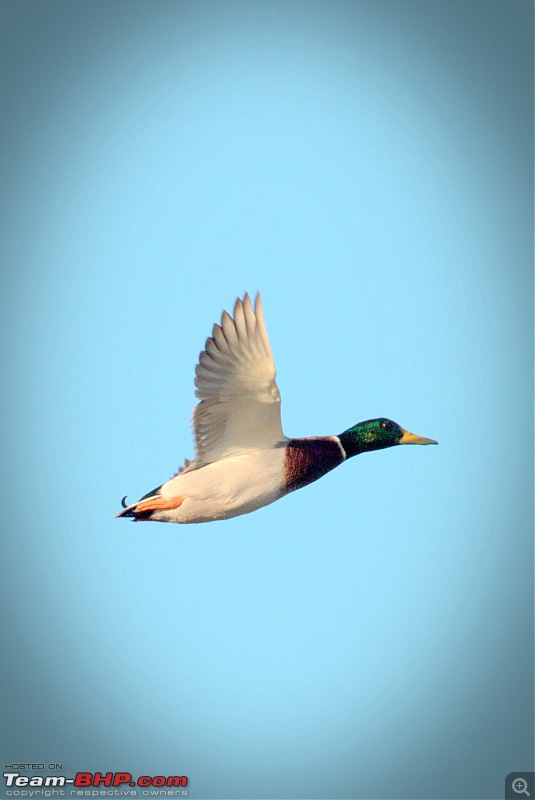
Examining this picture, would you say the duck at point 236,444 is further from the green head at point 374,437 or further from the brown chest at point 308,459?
the green head at point 374,437

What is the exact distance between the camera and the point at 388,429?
7609 mm

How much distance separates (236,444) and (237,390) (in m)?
0.39

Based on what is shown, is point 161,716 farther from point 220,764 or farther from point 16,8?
point 16,8

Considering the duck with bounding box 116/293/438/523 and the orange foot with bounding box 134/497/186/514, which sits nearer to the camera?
the duck with bounding box 116/293/438/523

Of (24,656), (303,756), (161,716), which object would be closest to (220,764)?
(303,756)

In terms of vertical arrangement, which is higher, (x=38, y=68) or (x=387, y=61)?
(x=387, y=61)

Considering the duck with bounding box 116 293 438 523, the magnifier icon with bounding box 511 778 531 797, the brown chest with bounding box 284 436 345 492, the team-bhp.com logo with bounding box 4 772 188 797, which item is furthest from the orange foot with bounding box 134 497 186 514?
the magnifier icon with bounding box 511 778 531 797

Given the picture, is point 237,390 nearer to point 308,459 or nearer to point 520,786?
point 308,459

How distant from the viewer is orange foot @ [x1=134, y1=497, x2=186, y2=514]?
6.97 metres

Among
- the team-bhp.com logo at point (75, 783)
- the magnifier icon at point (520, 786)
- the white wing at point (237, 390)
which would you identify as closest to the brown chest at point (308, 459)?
the white wing at point (237, 390)

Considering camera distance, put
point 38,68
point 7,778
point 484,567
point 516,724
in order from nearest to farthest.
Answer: point 7,778
point 516,724
point 484,567
point 38,68

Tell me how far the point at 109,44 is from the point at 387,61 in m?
14.7

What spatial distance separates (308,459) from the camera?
7086 millimetres

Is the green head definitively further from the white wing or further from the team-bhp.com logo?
the team-bhp.com logo
